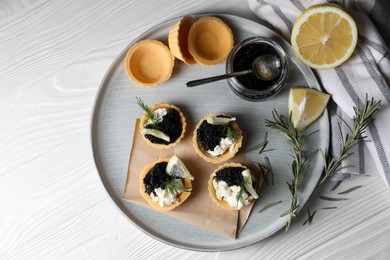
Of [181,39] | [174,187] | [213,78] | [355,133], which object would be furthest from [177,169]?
[355,133]

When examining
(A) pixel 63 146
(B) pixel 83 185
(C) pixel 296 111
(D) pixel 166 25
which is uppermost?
(D) pixel 166 25

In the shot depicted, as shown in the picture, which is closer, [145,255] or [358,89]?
[358,89]

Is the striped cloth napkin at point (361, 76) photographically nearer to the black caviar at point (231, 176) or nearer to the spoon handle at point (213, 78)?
the spoon handle at point (213, 78)

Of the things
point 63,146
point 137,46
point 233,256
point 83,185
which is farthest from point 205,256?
point 137,46

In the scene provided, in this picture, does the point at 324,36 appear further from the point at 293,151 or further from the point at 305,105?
the point at 293,151

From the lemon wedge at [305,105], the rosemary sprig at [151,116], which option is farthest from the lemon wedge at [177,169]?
the lemon wedge at [305,105]

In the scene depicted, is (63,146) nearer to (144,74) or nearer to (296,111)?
(144,74)

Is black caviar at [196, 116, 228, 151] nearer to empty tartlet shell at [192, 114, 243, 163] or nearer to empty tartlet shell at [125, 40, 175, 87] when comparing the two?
empty tartlet shell at [192, 114, 243, 163]
